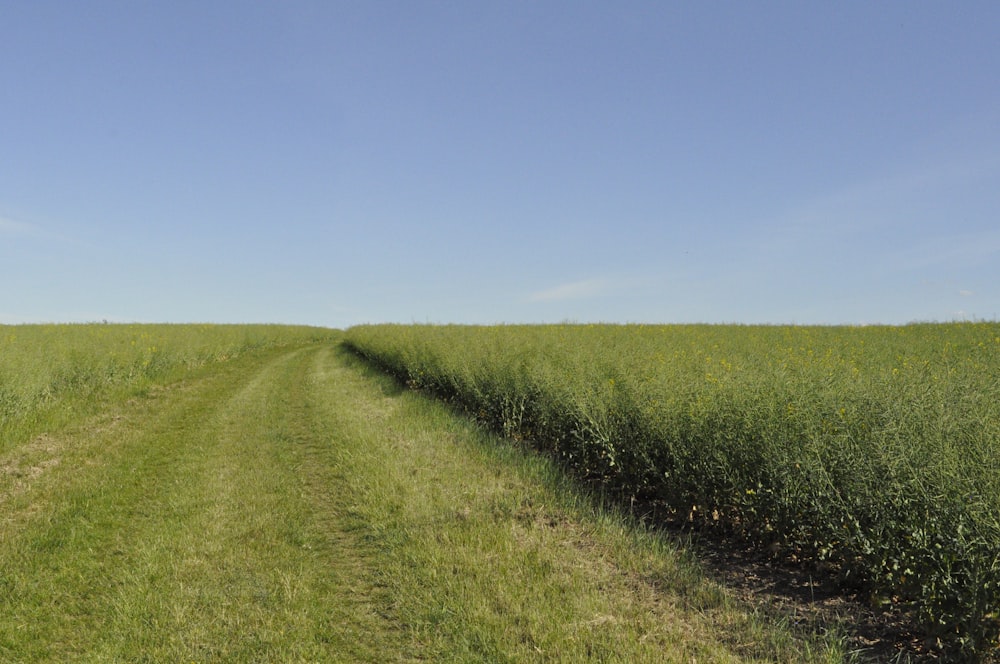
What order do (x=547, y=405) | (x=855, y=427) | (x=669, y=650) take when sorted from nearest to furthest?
(x=669, y=650), (x=855, y=427), (x=547, y=405)

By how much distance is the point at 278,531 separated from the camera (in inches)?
247

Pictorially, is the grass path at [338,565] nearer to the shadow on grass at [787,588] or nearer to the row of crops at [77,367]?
the shadow on grass at [787,588]

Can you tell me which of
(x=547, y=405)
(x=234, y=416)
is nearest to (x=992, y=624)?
(x=547, y=405)

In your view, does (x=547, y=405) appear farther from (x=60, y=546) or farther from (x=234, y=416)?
(x=234, y=416)

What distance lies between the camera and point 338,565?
548cm

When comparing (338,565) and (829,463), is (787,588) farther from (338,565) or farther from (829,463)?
(338,565)

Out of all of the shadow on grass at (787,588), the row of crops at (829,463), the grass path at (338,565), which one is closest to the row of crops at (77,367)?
the grass path at (338,565)

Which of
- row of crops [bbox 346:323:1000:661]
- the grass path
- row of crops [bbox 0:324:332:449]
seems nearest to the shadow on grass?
row of crops [bbox 346:323:1000:661]

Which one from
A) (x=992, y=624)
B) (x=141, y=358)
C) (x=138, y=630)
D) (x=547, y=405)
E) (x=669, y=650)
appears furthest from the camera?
(x=141, y=358)

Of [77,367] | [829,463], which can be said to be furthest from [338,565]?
[77,367]

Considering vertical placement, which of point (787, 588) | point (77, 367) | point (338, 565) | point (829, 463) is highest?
point (77, 367)

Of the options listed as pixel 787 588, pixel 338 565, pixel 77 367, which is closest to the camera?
pixel 787 588

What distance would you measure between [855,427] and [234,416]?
12.3 m

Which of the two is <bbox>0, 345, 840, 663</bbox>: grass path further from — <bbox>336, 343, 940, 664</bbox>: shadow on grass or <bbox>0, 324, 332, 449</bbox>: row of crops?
<bbox>0, 324, 332, 449</bbox>: row of crops
